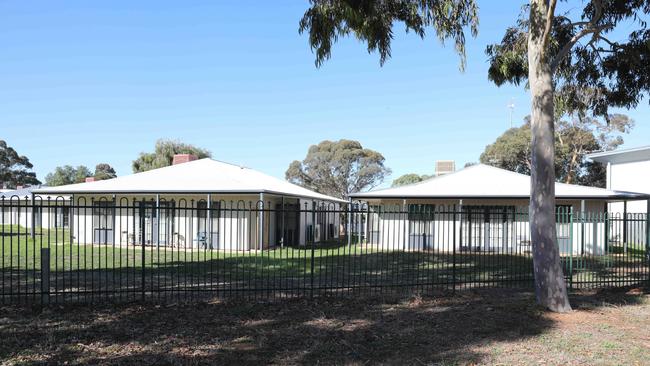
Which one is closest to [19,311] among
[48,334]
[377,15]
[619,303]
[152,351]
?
[48,334]

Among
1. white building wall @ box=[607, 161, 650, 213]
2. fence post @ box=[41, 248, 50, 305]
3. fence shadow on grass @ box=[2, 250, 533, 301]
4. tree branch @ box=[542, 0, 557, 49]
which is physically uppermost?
tree branch @ box=[542, 0, 557, 49]

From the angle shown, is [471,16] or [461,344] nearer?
[461,344]

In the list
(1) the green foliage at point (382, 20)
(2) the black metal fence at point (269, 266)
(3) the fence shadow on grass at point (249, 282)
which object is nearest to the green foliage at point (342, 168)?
(2) the black metal fence at point (269, 266)

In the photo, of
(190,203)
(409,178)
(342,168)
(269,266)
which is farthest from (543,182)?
(409,178)

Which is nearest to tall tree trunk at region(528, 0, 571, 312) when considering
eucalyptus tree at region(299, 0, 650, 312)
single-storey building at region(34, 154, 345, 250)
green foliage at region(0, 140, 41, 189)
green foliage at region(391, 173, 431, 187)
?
eucalyptus tree at region(299, 0, 650, 312)

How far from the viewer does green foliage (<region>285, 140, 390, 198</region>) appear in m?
47.6

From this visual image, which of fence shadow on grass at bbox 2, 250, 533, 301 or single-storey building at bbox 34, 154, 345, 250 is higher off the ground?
single-storey building at bbox 34, 154, 345, 250

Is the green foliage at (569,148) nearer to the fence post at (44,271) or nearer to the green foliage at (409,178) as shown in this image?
the green foliage at (409,178)

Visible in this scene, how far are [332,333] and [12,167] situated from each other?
7981cm

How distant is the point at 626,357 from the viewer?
5934 mm

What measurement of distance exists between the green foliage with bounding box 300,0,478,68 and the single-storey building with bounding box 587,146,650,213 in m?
23.1

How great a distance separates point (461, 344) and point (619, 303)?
4716 millimetres

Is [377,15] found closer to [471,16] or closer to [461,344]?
[471,16]

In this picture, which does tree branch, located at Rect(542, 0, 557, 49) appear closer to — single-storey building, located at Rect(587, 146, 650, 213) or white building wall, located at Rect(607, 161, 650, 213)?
single-storey building, located at Rect(587, 146, 650, 213)
